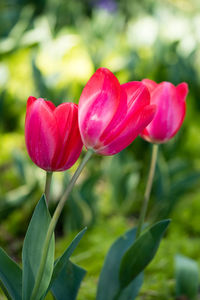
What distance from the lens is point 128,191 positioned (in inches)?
69.8

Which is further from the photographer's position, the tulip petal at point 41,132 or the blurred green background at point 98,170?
the blurred green background at point 98,170

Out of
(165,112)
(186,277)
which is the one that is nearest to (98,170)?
(186,277)

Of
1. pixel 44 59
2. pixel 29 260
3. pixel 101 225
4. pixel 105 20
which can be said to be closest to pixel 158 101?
pixel 29 260

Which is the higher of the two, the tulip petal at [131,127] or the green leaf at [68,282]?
the tulip petal at [131,127]

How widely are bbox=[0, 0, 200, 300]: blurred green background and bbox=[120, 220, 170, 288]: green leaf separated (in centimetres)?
40

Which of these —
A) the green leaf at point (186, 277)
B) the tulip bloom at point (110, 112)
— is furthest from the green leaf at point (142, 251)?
the green leaf at point (186, 277)

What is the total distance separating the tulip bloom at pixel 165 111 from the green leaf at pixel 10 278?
296 millimetres

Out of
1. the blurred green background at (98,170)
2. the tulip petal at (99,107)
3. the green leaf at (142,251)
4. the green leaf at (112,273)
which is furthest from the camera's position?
the blurred green background at (98,170)

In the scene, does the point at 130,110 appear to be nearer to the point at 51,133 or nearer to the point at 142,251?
the point at 51,133

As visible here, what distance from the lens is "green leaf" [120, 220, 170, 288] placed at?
0.71 metres

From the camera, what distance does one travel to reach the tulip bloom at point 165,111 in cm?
74

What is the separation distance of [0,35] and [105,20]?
821 millimetres

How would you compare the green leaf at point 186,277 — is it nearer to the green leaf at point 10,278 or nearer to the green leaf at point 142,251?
the green leaf at point 142,251

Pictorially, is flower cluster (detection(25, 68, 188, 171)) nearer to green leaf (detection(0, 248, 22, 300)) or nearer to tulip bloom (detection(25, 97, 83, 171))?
tulip bloom (detection(25, 97, 83, 171))
